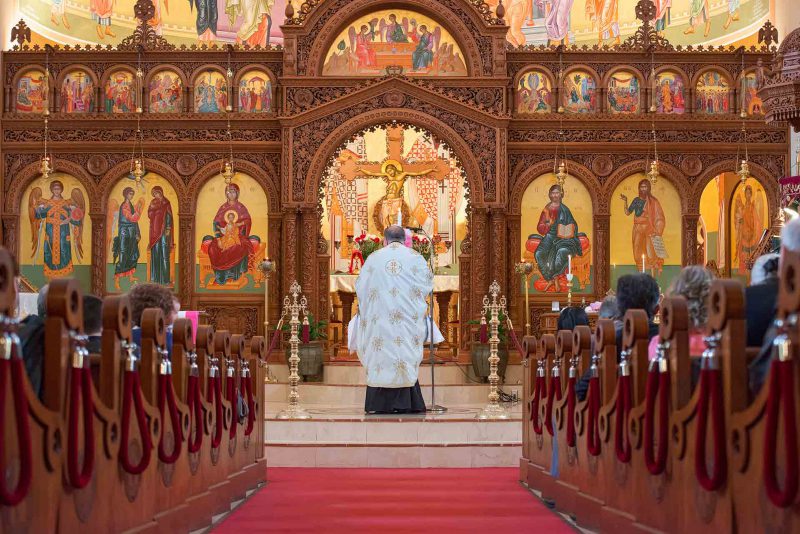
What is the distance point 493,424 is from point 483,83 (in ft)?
24.7

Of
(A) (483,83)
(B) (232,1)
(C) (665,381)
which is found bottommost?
(C) (665,381)

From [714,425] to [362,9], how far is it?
15.2m

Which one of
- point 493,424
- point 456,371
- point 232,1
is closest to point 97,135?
point 232,1

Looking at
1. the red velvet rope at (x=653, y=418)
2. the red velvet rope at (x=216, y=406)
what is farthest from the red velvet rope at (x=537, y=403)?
the red velvet rope at (x=653, y=418)

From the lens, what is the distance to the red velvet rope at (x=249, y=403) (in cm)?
973

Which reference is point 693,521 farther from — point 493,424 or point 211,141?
point 211,141

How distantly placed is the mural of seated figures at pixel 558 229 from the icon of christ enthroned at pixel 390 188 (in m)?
2.21

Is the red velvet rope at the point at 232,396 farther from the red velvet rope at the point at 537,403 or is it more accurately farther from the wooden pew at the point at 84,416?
the wooden pew at the point at 84,416

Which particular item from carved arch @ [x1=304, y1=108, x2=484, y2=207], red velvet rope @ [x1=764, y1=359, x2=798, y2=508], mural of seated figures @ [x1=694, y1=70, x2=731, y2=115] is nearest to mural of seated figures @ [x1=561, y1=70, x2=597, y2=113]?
mural of seated figures @ [x1=694, y1=70, x2=731, y2=115]

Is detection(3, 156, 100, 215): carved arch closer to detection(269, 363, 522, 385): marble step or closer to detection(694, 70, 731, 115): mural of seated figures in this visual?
detection(269, 363, 522, 385): marble step

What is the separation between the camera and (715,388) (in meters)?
4.67

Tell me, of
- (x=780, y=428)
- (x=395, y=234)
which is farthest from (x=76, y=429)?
(x=395, y=234)

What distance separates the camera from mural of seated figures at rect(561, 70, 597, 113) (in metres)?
19.3

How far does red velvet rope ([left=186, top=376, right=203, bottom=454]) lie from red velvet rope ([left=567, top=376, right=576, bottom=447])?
92.8 inches
